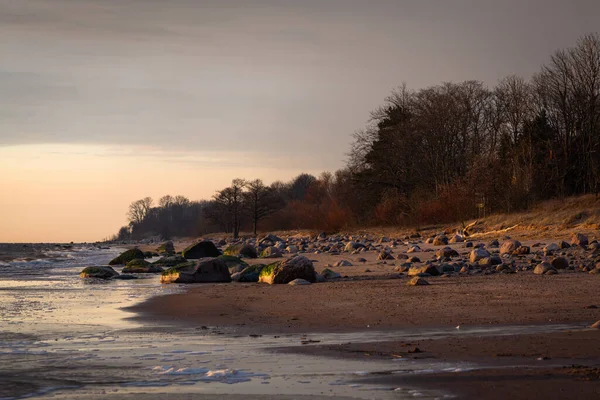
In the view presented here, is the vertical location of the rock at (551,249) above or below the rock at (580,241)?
below

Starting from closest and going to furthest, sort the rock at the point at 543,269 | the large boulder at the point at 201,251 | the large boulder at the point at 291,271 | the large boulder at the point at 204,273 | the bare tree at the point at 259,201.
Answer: the rock at the point at 543,269 → the large boulder at the point at 291,271 → the large boulder at the point at 204,273 → the large boulder at the point at 201,251 → the bare tree at the point at 259,201

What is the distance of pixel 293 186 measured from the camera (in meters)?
122

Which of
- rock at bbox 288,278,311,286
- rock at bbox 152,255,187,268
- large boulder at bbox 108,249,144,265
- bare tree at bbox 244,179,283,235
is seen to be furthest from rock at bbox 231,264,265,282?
bare tree at bbox 244,179,283,235

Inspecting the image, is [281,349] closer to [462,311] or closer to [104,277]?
[462,311]

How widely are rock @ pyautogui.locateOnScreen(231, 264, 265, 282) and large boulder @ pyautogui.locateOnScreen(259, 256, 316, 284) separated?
3.61 ft

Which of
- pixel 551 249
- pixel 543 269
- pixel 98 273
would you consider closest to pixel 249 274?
pixel 98 273

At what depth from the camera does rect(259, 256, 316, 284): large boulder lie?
1487 centimetres

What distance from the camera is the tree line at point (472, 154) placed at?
3722 centimetres

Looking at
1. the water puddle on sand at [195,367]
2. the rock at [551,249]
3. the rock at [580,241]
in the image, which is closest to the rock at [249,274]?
the rock at [551,249]

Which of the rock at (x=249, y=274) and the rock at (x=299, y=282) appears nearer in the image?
the rock at (x=299, y=282)

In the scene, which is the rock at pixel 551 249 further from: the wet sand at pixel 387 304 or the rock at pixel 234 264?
the rock at pixel 234 264

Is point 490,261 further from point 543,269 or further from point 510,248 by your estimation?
point 510,248

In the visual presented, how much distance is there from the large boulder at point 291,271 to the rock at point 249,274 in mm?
1101

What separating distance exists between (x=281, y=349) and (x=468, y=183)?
32570 millimetres
